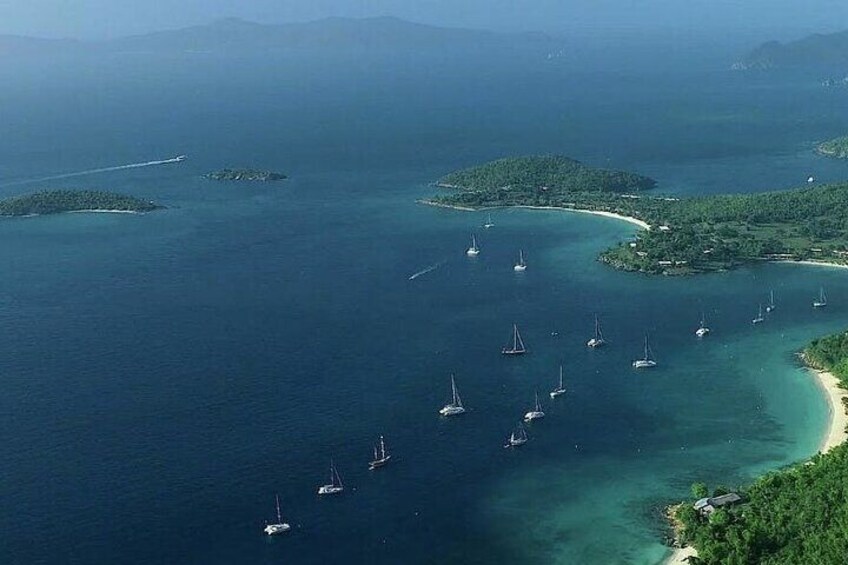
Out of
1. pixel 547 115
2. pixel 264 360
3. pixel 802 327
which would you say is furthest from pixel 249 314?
pixel 547 115

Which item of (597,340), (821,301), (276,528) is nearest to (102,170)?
(597,340)

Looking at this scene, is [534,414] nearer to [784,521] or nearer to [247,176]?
[784,521]

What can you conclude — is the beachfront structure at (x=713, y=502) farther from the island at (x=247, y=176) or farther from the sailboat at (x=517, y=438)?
the island at (x=247, y=176)

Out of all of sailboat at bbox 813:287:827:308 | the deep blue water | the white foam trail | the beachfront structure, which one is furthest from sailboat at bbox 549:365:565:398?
the white foam trail

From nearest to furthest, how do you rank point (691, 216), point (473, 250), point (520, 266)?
1. point (520, 266)
2. point (473, 250)
3. point (691, 216)

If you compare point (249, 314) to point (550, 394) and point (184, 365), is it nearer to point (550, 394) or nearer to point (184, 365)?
point (184, 365)

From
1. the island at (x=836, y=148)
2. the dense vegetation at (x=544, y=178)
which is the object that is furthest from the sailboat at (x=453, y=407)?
the island at (x=836, y=148)
